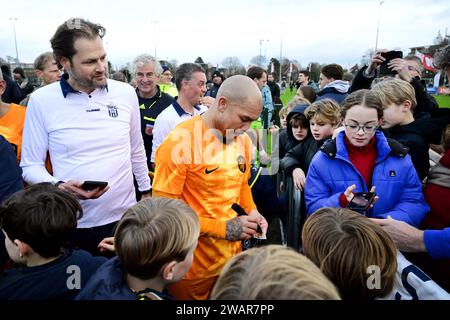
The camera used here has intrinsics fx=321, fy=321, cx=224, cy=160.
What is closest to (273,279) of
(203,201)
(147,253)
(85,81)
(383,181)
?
(147,253)

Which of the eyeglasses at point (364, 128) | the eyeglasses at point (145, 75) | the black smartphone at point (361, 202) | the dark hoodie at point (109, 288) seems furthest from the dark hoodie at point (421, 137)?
the eyeglasses at point (145, 75)

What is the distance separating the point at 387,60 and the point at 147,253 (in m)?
3.79

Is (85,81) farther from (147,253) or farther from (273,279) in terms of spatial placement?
(273,279)

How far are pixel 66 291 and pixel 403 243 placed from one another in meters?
1.95

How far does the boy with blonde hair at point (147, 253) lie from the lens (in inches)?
51.8

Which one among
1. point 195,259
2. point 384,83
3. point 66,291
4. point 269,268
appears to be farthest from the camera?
point 384,83

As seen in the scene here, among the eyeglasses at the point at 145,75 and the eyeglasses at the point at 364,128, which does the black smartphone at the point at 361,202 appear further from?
the eyeglasses at the point at 145,75

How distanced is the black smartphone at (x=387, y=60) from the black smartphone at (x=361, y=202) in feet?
8.08

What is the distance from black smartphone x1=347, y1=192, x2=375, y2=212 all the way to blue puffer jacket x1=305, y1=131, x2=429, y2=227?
8.9 inches

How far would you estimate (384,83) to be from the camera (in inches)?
115

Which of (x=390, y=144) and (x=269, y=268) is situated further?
(x=390, y=144)

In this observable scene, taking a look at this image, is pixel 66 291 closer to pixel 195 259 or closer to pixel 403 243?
pixel 195 259

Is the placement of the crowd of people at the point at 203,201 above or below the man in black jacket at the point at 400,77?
below
